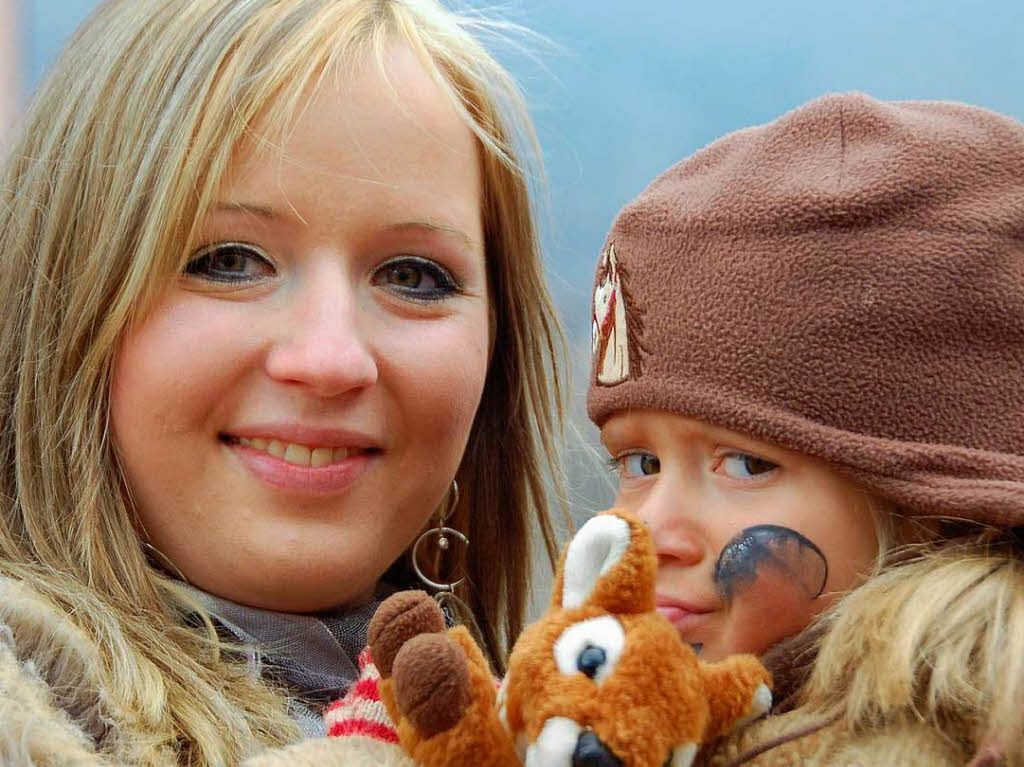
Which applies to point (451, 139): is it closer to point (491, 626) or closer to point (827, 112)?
point (827, 112)

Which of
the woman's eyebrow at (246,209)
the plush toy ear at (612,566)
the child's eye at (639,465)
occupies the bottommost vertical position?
the child's eye at (639,465)

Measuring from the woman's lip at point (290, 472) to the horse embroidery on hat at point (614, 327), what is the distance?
0.33 m

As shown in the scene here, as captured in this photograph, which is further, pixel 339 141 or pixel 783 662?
pixel 339 141

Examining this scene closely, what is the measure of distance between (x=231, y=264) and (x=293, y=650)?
46 centimetres

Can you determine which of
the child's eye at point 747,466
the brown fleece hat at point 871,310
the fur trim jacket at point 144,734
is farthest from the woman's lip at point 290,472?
the child's eye at point 747,466

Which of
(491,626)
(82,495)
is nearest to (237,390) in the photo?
(82,495)

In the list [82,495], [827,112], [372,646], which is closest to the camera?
[372,646]

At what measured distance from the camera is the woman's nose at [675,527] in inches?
43.9

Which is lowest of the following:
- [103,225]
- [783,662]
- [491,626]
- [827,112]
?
[491,626]

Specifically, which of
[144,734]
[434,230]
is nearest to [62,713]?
[144,734]

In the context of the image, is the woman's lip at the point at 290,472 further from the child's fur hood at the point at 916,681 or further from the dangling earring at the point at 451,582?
the child's fur hood at the point at 916,681

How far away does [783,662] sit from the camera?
1.06 metres

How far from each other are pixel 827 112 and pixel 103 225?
82cm

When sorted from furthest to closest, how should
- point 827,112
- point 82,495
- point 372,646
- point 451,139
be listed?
point 451,139 < point 82,495 < point 827,112 < point 372,646
